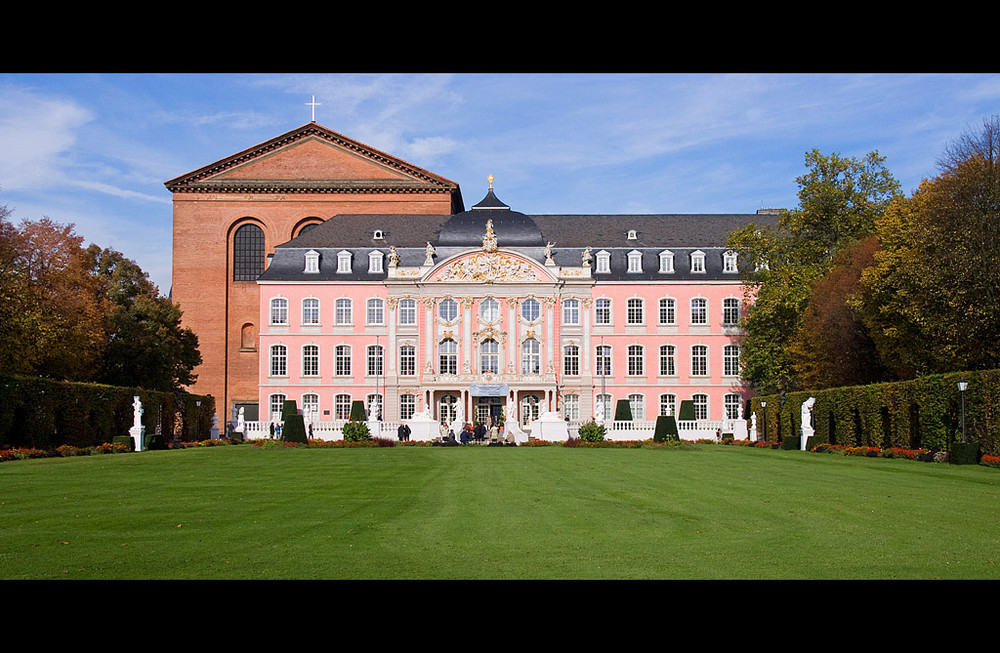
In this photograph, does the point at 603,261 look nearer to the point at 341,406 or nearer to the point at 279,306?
the point at 341,406

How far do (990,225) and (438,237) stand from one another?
127 feet

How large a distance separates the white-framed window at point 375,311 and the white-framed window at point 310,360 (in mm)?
3854

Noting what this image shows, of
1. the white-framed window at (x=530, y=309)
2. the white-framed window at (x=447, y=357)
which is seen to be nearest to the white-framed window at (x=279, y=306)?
the white-framed window at (x=447, y=357)

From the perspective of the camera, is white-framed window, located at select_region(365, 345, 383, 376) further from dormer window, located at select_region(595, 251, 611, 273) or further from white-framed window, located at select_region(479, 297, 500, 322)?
dormer window, located at select_region(595, 251, 611, 273)

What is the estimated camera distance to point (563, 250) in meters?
68.2

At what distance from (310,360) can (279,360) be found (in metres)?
1.99

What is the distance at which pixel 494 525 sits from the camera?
13.9m

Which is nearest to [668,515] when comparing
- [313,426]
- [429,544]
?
[429,544]

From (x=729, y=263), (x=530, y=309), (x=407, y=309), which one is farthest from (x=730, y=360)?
(x=407, y=309)

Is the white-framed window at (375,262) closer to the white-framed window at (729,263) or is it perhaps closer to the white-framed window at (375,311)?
the white-framed window at (375,311)

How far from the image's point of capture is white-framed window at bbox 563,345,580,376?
66312 millimetres

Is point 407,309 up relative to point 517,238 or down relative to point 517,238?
down
